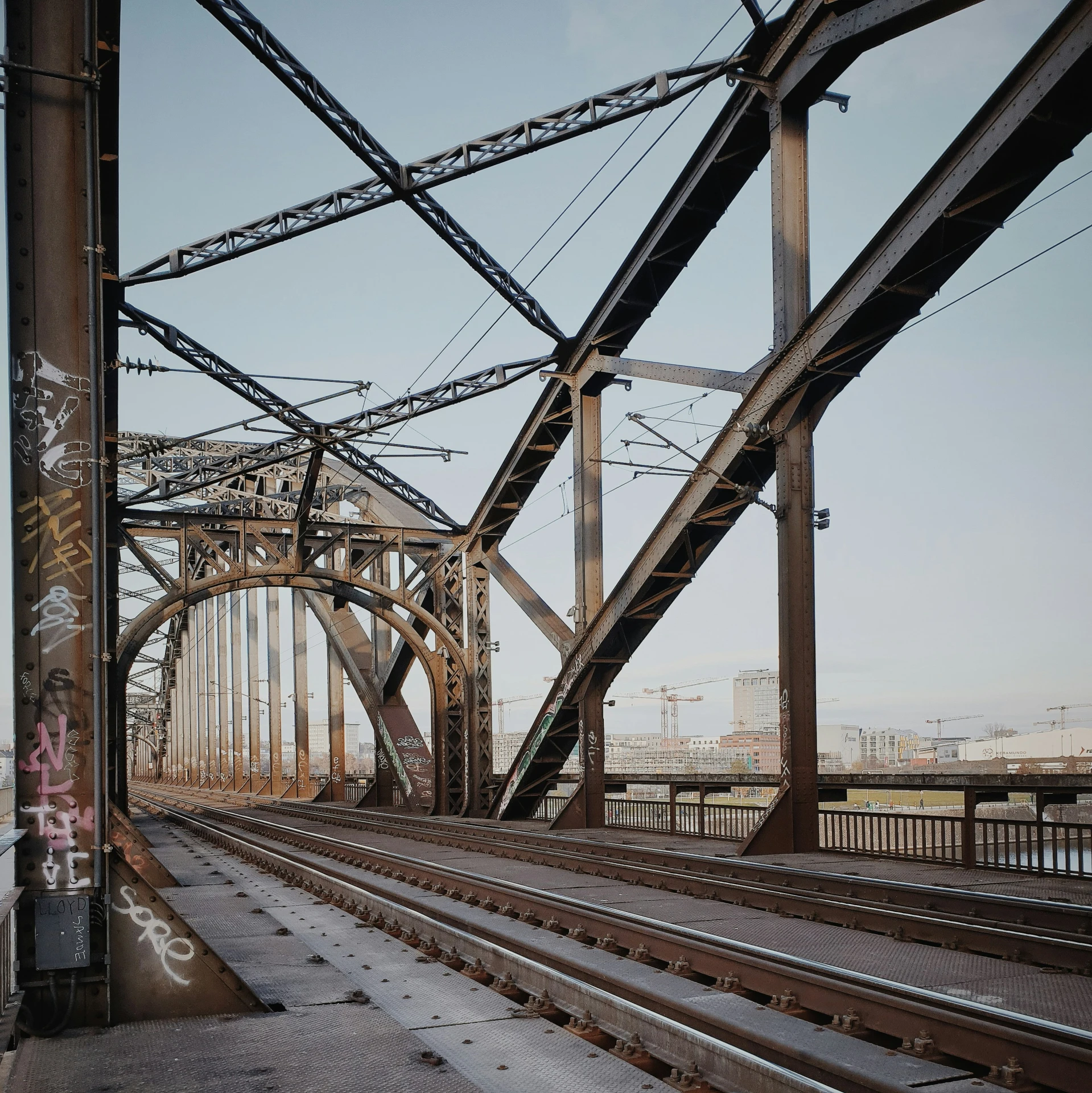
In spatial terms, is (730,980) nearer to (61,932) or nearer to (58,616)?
(61,932)

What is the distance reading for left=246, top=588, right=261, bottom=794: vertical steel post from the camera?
5888 cm

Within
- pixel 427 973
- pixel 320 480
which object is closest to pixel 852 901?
pixel 427 973

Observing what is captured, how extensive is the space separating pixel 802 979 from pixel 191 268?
14.6m

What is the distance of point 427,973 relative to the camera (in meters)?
8.16

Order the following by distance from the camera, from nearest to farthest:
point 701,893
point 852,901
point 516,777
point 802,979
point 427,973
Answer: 1. point 802,979
2. point 427,973
3. point 852,901
4. point 701,893
5. point 516,777

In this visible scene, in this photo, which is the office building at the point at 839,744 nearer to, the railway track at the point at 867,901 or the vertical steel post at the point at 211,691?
the vertical steel post at the point at 211,691

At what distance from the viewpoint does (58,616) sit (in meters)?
6.11

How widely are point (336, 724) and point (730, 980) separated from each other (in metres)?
35.0

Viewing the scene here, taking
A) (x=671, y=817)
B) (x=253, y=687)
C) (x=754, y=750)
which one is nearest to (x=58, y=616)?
(x=671, y=817)

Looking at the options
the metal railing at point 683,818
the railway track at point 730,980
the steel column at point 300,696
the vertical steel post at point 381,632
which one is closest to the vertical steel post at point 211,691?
the steel column at point 300,696

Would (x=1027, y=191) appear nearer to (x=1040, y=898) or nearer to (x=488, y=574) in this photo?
(x=1040, y=898)

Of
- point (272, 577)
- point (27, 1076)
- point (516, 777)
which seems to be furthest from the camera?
point (272, 577)

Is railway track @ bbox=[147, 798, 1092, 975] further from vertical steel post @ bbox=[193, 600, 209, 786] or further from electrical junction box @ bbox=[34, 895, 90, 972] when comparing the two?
vertical steel post @ bbox=[193, 600, 209, 786]

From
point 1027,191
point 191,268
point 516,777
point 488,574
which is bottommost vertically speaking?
point 516,777
